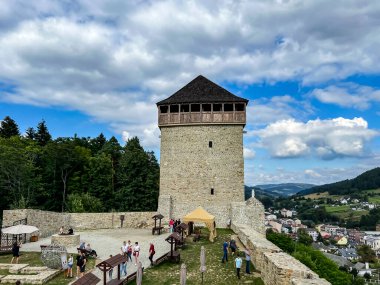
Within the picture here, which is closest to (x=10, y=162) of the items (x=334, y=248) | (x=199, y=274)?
(x=199, y=274)

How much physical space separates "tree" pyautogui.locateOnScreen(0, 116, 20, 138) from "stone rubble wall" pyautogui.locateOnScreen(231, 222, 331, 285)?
37.4m

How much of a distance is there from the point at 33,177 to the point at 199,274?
88.9 feet

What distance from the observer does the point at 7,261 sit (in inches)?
603

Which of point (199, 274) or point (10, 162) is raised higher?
point (10, 162)

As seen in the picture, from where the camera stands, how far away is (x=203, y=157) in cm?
2581

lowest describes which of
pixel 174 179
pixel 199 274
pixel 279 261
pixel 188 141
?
pixel 199 274

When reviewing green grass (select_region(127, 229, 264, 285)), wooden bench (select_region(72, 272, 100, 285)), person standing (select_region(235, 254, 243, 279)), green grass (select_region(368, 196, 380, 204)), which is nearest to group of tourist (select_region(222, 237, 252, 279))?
person standing (select_region(235, 254, 243, 279))

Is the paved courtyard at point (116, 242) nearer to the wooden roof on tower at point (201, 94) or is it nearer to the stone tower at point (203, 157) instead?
the stone tower at point (203, 157)

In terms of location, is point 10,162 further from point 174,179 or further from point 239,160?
point 239,160

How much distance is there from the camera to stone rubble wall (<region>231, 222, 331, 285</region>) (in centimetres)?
859

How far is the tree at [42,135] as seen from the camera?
4412 centimetres

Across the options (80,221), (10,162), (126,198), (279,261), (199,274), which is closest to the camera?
(279,261)

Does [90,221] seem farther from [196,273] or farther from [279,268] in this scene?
[279,268]

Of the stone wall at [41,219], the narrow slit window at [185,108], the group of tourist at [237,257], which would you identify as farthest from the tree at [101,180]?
the group of tourist at [237,257]
